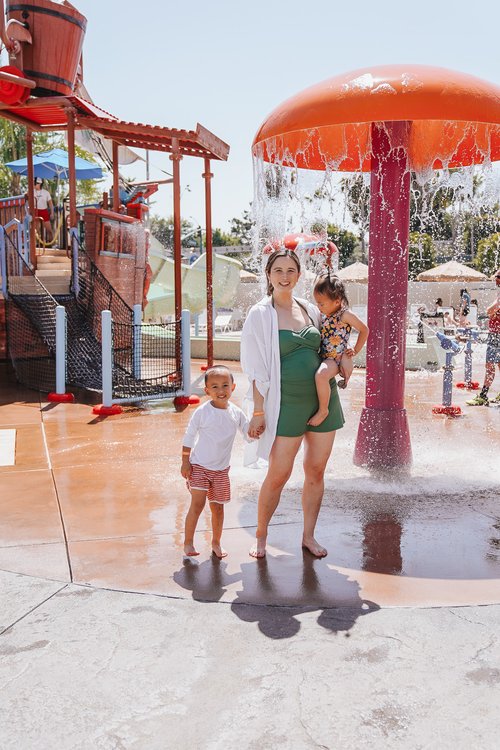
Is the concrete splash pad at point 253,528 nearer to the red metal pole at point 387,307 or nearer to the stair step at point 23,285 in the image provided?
the red metal pole at point 387,307

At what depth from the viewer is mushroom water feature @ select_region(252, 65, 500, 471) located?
4812 millimetres

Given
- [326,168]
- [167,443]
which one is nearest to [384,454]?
[167,443]

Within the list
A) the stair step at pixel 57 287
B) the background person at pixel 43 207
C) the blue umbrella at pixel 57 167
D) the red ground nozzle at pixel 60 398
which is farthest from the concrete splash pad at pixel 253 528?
the blue umbrella at pixel 57 167

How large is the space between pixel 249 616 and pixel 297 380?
1222 mm

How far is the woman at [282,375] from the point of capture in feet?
12.6

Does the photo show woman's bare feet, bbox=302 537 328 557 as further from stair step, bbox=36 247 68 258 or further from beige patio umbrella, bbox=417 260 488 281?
beige patio umbrella, bbox=417 260 488 281

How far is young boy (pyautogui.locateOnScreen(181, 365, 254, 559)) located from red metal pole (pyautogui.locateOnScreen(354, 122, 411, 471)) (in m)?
2.19

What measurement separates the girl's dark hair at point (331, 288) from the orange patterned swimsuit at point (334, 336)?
78mm

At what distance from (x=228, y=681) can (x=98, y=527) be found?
2140 millimetres

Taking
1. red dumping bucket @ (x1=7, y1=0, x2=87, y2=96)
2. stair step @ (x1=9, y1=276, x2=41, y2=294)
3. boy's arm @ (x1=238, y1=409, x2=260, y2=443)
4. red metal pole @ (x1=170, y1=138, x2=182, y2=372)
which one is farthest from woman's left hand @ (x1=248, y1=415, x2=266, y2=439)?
red dumping bucket @ (x1=7, y1=0, x2=87, y2=96)

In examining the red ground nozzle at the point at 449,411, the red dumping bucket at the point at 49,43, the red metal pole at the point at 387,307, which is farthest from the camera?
the red dumping bucket at the point at 49,43

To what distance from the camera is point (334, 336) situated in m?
4.02

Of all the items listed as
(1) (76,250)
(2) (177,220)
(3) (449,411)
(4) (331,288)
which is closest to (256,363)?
(4) (331,288)

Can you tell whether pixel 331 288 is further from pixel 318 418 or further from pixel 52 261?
pixel 52 261
